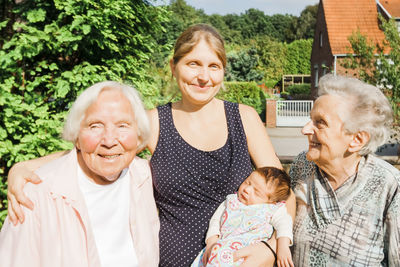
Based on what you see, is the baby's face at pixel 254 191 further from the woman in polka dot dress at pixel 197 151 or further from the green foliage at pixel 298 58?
the green foliage at pixel 298 58

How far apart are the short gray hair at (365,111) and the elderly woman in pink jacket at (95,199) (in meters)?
1.31

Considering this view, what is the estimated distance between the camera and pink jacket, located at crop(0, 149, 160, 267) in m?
1.93

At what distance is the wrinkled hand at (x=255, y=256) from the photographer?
7.63 feet

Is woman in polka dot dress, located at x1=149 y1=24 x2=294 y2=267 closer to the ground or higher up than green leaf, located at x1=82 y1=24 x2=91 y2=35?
closer to the ground

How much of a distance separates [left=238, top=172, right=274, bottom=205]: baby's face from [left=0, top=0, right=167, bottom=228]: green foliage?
8.11 ft

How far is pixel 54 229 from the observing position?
6.56 ft

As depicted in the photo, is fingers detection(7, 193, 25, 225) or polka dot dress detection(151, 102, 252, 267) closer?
fingers detection(7, 193, 25, 225)

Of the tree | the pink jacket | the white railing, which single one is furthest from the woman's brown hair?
the tree

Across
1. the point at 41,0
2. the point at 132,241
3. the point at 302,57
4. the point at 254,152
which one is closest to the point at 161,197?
the point at 132,241

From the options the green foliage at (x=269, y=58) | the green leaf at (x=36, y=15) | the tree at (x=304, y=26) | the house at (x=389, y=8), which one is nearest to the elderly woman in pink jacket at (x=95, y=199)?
the green leaf at (x=36, y=15)

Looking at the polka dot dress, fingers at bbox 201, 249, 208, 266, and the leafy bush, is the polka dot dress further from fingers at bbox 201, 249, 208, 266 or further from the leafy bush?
the leafy bush

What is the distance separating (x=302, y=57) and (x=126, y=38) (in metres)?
48.2

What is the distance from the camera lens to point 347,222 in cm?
238

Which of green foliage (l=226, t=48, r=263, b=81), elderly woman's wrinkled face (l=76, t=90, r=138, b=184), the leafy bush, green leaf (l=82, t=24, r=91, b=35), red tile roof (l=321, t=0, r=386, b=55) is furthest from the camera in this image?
the leafy bush
